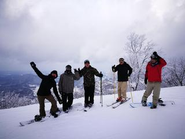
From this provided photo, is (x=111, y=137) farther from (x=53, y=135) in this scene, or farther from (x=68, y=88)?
(x=68, y=88)

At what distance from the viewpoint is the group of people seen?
4.19 m

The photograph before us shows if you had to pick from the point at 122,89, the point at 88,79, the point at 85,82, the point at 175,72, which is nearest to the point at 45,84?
the point at 85,82

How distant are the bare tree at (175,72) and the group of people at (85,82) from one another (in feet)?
89.1

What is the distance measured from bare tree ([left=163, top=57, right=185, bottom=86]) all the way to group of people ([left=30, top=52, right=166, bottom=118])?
2717 centimetres

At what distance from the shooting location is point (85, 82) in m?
5.49

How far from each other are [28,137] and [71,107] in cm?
251

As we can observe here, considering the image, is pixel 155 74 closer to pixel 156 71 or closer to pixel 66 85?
pixel 156 71

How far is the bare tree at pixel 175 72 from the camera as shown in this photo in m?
27.0

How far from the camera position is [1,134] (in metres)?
3.41

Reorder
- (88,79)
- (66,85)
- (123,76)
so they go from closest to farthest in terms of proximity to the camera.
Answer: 1. (66,85)
2. (88,79)
3. (123,76)

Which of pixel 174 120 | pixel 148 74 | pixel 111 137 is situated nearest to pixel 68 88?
pixel 111 137

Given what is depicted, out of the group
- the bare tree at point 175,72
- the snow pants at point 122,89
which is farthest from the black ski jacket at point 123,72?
the bare tree at point 175,72

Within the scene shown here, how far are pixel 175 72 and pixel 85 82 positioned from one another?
3201cm

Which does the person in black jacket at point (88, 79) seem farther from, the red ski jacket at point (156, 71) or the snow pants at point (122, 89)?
the red ski jacket at point (156, 71)
